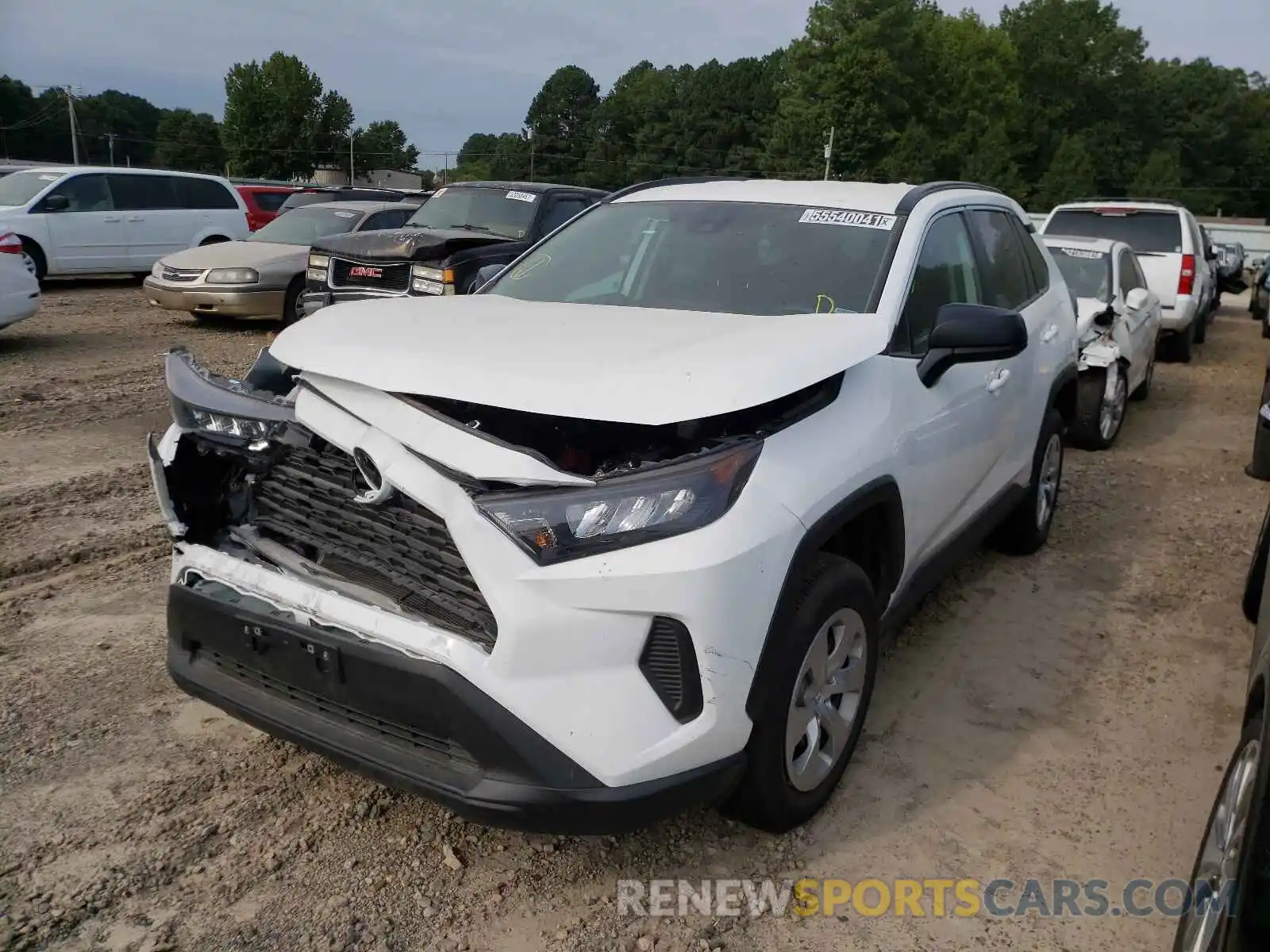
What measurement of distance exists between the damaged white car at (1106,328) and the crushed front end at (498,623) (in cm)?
546

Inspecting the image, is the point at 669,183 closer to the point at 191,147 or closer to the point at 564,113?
the point at 191,147

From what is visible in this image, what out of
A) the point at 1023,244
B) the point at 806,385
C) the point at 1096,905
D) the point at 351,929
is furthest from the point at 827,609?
the point at 1023,244

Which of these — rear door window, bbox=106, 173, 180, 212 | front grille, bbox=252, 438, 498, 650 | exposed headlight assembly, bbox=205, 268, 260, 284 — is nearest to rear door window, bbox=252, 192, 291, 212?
rear door window, bbox=106, 173, 180, 212

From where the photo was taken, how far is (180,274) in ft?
36.8

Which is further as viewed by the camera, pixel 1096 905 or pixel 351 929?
pixel 1096 905

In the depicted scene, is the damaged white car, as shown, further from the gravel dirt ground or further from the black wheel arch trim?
the black wheel arch trim

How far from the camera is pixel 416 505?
2.50m

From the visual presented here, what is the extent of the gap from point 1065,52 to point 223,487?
8850 cm

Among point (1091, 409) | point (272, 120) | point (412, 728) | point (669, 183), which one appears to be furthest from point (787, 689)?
point (272, 120)

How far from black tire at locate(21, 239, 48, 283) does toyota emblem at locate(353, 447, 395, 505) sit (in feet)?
44.8

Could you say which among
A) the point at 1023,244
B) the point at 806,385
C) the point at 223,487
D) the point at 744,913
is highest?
the point at 1023,244

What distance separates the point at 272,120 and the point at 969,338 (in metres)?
64.4

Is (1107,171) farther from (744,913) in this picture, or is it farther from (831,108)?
(744,913)

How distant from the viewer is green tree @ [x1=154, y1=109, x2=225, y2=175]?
79875 mm
